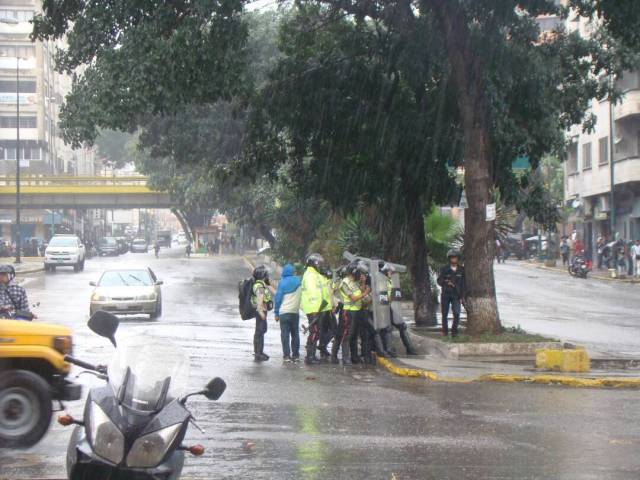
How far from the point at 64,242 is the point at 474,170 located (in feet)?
130

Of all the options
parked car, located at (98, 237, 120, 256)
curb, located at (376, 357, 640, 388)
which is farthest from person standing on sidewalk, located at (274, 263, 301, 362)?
parked car, located at (98, 237, 120, 256)

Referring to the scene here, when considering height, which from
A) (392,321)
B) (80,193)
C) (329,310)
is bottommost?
(392,321)

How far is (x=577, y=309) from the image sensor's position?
100.0 feet

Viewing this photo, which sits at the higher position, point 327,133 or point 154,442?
point 327,133

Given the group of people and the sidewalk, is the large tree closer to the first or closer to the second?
the group of people

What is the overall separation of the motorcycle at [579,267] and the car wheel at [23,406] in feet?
136

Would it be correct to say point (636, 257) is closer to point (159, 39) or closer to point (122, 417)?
point (159, 39)

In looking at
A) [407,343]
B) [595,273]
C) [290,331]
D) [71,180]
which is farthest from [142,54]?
[71,180]

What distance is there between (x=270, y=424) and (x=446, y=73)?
1216 cm

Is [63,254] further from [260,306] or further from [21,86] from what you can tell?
[21,86]

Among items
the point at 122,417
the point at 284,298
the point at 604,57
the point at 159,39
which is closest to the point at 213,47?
the point at 159,39

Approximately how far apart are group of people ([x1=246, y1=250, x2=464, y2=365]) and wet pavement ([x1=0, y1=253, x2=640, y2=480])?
2.00ft

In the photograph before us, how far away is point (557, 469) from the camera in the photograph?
8.70m

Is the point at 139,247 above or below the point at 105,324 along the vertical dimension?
above
